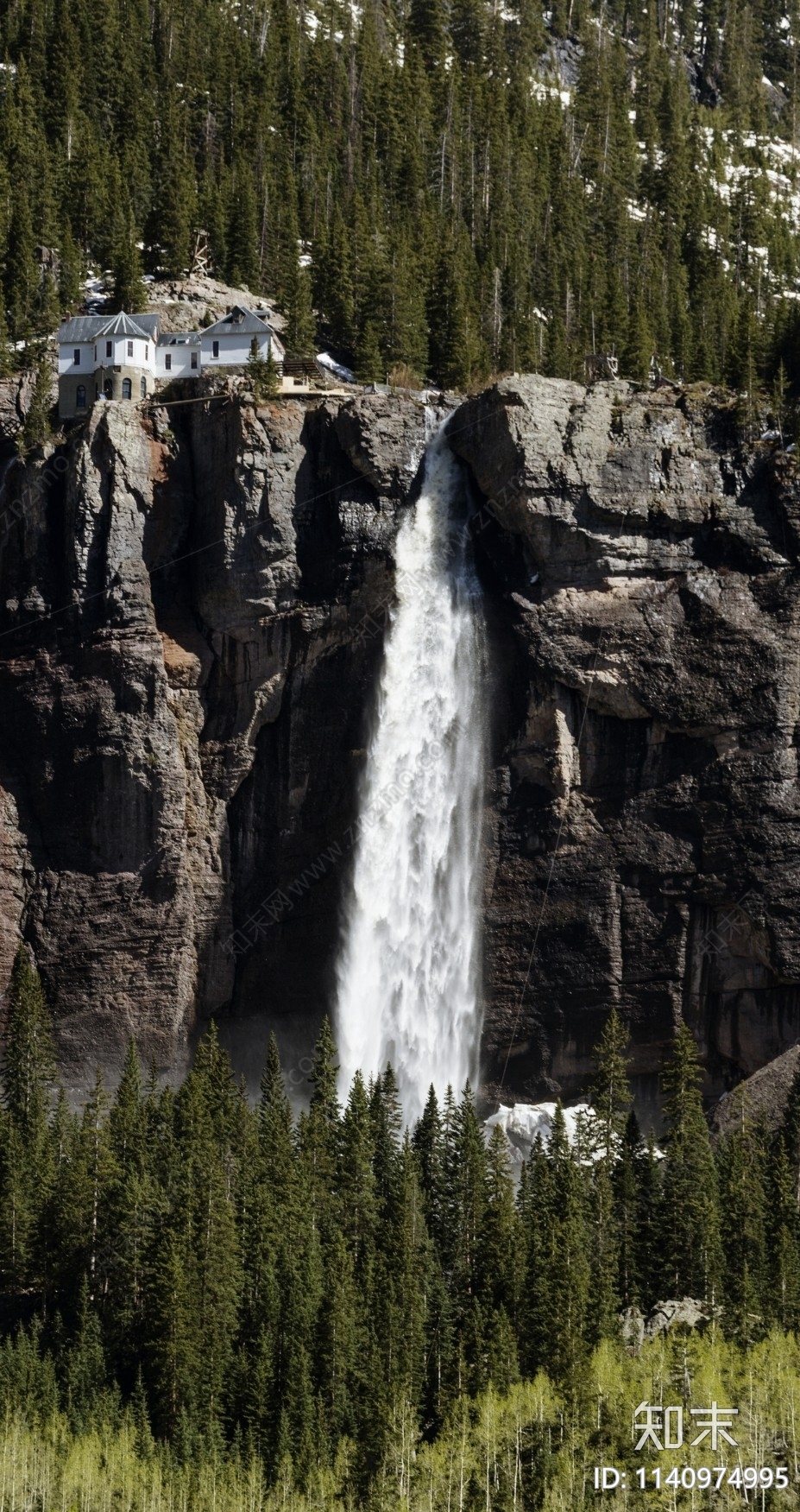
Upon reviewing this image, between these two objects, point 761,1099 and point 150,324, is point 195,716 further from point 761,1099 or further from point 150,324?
point 761,1099

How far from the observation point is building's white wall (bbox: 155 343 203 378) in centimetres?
12388

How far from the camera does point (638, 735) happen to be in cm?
11350

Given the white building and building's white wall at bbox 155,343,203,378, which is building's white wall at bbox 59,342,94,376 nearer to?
the white building

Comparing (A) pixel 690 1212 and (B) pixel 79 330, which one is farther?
(B) pixel 79 330

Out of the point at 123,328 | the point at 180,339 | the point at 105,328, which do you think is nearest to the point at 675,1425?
the point at 180,339

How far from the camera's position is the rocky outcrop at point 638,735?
11088cm

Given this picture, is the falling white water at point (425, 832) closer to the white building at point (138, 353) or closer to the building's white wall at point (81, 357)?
the white building at point (138, 353)

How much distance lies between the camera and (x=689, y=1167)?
317 ft

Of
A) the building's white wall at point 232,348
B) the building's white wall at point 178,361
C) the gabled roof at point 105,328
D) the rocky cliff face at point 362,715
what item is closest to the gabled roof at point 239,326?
the building's white wall at point 232,348

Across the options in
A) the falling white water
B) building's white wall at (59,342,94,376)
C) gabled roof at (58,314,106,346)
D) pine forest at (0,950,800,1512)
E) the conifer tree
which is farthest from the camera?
gabled roof at (58,314,106,346)

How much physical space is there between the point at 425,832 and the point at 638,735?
996 cm

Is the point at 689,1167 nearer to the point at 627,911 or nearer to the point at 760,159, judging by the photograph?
the point at 627,911

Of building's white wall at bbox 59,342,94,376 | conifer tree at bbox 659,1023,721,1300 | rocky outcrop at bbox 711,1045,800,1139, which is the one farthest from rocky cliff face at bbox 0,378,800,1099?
conifer tree at bbox 659,1023,721,1300

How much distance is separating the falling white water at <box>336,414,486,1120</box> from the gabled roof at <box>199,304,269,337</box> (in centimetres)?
1112
